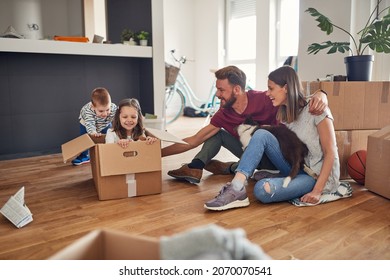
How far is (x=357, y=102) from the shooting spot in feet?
7.57

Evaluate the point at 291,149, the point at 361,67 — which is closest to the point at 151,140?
the point at 291,149

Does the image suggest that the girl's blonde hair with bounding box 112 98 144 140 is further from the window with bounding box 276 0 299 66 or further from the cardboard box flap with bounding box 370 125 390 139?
the window with bounding box 276 0 299 66

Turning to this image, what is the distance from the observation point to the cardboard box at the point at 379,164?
1948 millimetres

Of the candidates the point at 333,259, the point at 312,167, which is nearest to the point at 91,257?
the point at 333,259

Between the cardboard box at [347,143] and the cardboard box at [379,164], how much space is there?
0.22 m

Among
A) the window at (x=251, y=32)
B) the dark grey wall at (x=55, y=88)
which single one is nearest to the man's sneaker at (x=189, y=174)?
the dark grey wall at (x=55, y=88)

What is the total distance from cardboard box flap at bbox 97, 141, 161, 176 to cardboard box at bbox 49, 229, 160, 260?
1.20 m

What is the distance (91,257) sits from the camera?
678mm

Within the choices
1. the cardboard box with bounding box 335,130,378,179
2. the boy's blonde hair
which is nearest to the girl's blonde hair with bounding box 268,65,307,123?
the cardboard box with bounding box 335,130,378,179

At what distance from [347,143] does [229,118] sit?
69cm

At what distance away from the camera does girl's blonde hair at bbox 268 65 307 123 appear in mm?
1867

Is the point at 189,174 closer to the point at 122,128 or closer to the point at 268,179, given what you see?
the point at 122,128
